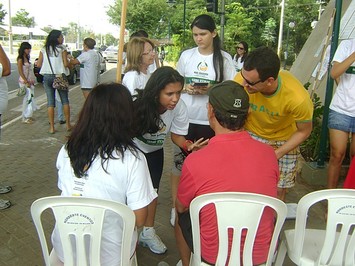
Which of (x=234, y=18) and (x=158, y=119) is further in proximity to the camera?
(x=234, y=18)

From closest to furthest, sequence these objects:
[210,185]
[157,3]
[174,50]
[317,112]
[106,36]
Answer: [210,185] < [317,112] < [174,50] < [157,3] < [106,36]

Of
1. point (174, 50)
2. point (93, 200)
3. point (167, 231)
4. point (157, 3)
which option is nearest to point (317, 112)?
point (167, 231)

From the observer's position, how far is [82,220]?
1.67 m

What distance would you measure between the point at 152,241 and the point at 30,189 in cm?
193

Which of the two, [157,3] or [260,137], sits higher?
[157,3]

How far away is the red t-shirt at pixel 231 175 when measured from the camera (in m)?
1.75

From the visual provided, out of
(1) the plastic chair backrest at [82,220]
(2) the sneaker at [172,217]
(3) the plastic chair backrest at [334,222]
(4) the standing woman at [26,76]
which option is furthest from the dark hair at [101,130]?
(4) the standing woman at [26,76]

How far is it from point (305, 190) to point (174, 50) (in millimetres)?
23992

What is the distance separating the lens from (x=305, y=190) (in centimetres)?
424

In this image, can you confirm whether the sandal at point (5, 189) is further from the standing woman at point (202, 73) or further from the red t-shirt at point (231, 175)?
the red t-shirt at point (231, 175)

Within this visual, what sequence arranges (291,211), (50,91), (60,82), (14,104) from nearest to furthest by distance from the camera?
(291,211)
(60,82)
(50,91)
(14,104)

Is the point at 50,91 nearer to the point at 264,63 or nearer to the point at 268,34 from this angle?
the point at 264,63

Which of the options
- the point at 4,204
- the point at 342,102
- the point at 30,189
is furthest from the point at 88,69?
the point at 342,102

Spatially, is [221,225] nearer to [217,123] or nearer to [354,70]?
[217,123]
